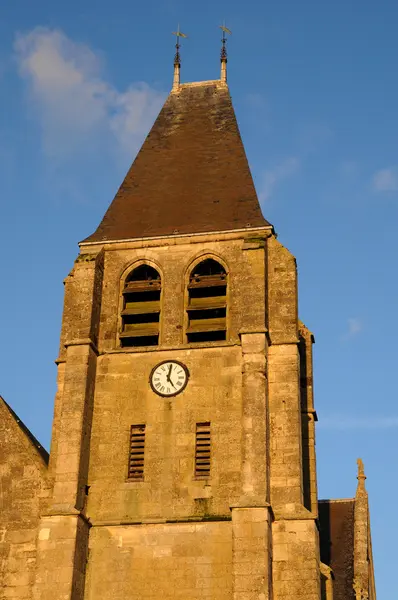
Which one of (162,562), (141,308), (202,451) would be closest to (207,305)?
(141,308)

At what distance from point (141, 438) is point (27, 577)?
3.38m

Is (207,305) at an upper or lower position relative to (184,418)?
upper

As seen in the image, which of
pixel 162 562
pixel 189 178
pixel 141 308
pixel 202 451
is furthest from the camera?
pixel 189 178

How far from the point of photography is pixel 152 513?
20.0 metres

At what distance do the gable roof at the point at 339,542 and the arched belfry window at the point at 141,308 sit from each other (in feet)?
23.6

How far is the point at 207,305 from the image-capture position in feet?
72.9

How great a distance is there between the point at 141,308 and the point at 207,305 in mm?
1464

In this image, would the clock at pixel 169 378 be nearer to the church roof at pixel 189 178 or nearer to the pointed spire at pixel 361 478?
the church roof at pixel 189 178

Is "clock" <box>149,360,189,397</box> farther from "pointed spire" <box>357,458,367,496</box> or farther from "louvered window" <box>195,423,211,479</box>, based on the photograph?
"pointed spire" <box>357,458,367,496</box>

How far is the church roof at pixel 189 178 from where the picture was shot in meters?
23.6

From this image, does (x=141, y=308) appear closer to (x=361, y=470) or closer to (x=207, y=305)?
(x=207, y=305)

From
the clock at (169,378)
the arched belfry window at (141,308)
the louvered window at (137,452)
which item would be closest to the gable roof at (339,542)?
the louvered window at (137,452)

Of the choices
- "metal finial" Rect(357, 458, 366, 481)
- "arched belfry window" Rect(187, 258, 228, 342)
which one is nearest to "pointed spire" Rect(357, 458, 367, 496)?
"metal finial" Rect(357, 458, 366, 481)

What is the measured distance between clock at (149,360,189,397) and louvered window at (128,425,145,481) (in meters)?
0.87
